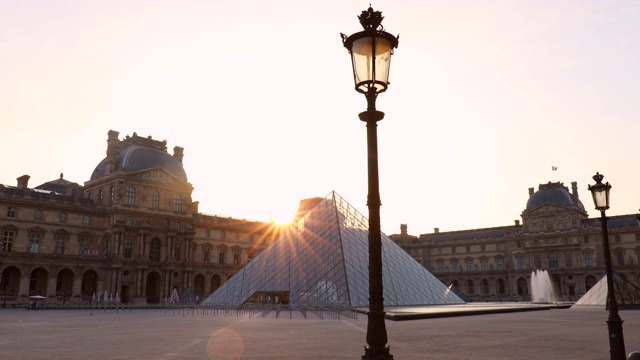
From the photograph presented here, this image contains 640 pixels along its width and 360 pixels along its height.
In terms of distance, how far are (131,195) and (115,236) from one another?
533 cm

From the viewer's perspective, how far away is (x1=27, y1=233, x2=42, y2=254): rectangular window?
54875 mm

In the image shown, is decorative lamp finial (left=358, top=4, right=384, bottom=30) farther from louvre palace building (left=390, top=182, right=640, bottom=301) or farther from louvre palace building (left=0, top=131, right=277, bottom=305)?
louvre palace building (left=390, top=182, right=640, bottom=301)

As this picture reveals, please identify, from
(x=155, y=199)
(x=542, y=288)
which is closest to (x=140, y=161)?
(x=155, y=199)

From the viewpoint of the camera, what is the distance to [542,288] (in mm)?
74250

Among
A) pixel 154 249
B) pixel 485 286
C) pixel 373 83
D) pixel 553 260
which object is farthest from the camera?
pixel 485 286

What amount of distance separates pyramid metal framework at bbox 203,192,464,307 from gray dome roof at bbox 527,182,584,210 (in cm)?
4231

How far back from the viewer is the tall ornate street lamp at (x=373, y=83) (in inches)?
229

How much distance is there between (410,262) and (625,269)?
46309 mm

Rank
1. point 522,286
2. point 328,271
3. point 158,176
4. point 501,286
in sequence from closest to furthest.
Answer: point 328,271
point 158,176
point 522,286
point 501,286

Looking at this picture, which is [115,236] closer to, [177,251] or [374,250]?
[177,251]

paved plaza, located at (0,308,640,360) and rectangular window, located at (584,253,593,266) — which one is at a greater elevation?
rectangular window, located at (584,253,593,266)

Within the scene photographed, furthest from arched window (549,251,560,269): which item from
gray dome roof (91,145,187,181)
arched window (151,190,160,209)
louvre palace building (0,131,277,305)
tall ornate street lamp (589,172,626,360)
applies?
tall ornate street lamp (589,172,626,360)

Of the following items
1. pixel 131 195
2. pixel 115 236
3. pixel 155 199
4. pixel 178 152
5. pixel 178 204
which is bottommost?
pixel 115 236

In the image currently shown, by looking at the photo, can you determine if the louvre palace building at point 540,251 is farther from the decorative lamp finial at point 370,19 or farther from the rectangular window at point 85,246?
the decorative lamp finial at point 370,19
